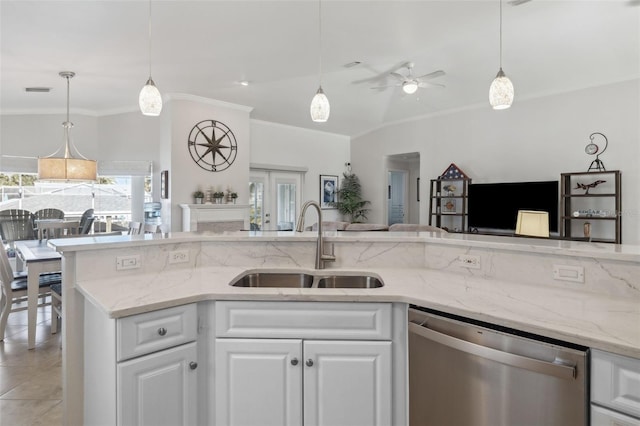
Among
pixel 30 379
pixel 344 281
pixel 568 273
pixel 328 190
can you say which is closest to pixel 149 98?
pixel 344 281

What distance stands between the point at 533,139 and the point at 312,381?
5.93 m

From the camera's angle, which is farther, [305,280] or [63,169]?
[63,169]

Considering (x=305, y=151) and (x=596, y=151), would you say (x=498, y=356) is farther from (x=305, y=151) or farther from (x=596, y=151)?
(x=305, y=151)

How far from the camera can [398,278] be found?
1976mm

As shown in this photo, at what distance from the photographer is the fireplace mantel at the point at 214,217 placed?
5.71 meters

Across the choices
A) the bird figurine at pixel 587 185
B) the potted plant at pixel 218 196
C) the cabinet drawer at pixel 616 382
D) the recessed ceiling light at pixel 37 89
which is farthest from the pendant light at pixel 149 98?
the bird figurine at pixel 587 185

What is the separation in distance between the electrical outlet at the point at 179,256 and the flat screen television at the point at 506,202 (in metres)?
5.51

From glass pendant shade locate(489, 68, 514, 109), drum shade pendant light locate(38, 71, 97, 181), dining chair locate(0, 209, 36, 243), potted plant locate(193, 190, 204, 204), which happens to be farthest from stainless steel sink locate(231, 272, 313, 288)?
dining chair locate(0, 209, 36, 243)

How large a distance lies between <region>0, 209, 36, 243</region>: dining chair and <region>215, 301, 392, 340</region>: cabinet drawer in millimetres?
4634

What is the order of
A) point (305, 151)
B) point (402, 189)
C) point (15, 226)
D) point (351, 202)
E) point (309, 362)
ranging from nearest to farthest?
point (309, 362)
point (15, 226)
point (305, 151)
point (351, 202)
point (402, 189)

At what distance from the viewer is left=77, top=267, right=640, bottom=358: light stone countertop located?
48.0 inches

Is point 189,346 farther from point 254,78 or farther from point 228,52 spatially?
point 254,78

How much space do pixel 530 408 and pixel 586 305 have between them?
499mm

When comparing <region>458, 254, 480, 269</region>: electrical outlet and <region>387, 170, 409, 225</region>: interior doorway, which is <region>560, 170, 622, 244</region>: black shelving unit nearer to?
<region>387, 170, 409, 225</region>: interior doorway
